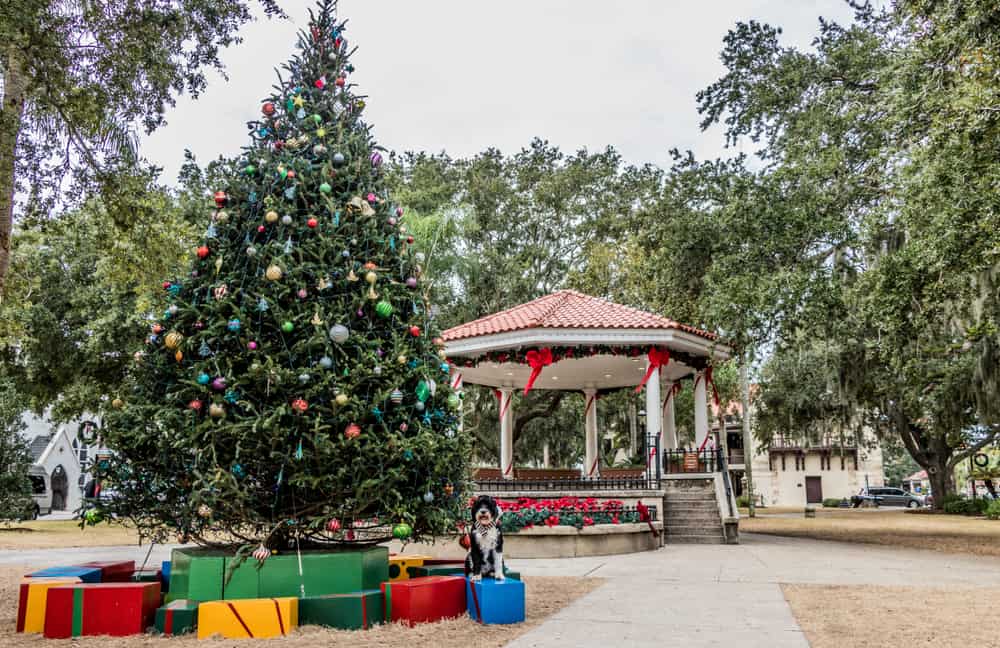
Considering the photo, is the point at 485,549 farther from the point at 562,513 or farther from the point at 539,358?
the point at 539,358

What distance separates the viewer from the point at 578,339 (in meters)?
16.3

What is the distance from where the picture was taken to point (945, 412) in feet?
90.7

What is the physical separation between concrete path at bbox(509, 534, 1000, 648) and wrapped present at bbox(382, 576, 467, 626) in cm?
94

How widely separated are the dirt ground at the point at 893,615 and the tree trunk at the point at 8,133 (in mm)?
8562

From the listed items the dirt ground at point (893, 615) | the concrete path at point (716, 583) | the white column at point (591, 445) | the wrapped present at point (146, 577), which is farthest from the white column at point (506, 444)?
the wrapped present at point (146, 577)

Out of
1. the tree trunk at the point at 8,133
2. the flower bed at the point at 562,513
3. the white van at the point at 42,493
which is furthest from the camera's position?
the white van at the point at 42,493

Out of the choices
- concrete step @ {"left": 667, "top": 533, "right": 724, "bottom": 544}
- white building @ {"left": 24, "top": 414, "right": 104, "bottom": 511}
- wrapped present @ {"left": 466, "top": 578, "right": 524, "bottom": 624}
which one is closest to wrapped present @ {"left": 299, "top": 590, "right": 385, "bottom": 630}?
wrapped present @ {"left": 466, "top": 578, "right": 524, "bottom": 624}

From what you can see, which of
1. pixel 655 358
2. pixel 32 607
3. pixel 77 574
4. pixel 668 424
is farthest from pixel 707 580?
pixel 668 424

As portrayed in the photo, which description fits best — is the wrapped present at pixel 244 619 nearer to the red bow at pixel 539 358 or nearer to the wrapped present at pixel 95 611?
the wrapped present at pixel 95 611

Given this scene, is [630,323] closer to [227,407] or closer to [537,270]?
[227,407]

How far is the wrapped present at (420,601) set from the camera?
21.3 ft

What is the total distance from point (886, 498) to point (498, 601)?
5410cm

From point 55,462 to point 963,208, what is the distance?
4283 cm

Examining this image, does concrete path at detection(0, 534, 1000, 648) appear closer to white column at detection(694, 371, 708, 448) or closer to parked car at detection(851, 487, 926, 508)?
white column at detection(694, 371, 708, 448)
